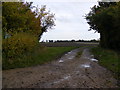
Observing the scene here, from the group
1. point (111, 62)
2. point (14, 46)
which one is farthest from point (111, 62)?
point (14, 46)

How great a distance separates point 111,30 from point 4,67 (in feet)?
58.2

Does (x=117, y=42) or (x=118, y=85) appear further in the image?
(x=117, y=42)

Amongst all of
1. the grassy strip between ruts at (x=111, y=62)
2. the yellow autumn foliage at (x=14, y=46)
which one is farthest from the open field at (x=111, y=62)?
the yellow autumn foliage at (x=14, y=46)

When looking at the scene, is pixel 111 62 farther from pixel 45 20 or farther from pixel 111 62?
pixel 45 20

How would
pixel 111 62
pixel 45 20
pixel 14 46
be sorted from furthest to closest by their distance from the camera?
1. pixel 45 20
2. pixel 111 62
3. pixel 14 46

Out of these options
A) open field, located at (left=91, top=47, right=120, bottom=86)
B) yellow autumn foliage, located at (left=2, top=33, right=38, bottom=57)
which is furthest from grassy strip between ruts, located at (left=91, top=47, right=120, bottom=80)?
yellow autumn foliage, located at (left=2, top=33, right=38, bottom=57)

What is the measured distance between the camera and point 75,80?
8602 mm

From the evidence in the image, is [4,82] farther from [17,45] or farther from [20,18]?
[20,18]

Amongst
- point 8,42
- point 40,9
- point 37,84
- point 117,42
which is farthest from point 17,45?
point 40,9

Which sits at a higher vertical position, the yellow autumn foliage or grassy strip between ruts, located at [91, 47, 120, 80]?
the yellow autumn foliage

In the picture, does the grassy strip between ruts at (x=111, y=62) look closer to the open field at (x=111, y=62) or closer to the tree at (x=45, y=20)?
the open field at (x=111, y=62)

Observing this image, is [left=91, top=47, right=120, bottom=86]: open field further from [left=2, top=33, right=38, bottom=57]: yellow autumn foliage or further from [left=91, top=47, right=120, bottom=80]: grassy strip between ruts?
[left=2, top=33, right=38, bottom=57]: yellow autumn foliage

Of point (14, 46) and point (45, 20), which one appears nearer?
point (14, 46)

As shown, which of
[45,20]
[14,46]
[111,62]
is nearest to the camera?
[14,46]
